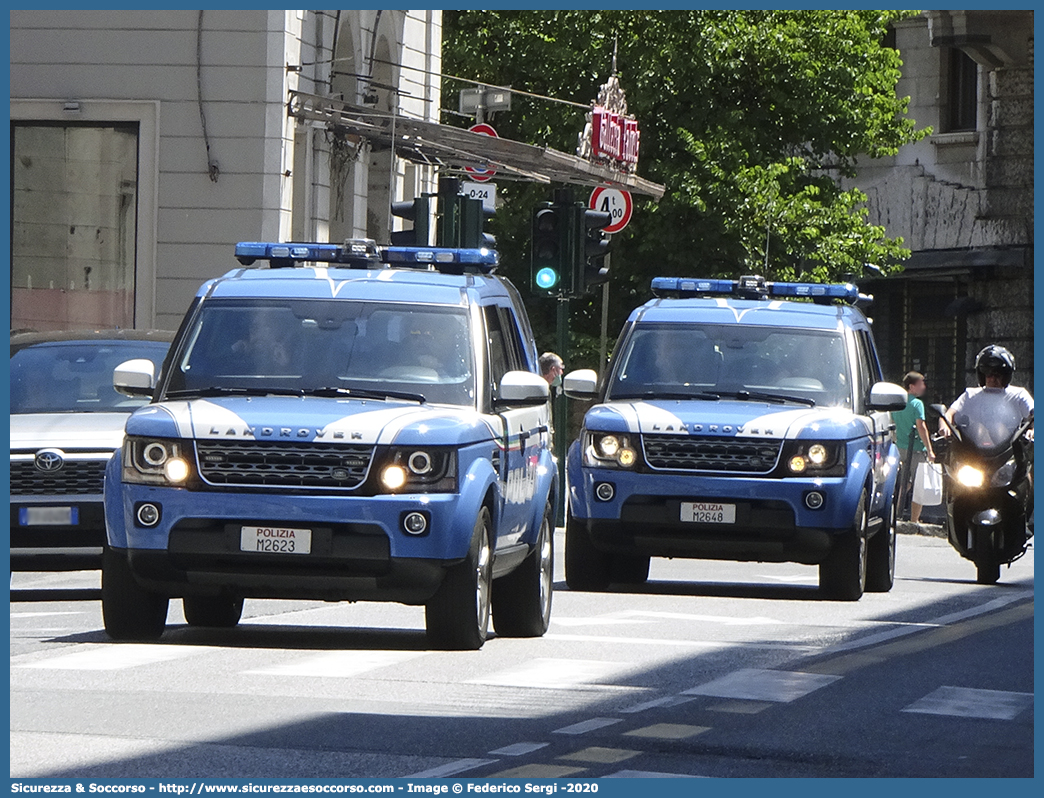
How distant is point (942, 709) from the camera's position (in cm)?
1078

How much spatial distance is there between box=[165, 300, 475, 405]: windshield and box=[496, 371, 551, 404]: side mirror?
0.17 meters

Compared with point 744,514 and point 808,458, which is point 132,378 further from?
point 808,458

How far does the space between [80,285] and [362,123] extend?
3.74m

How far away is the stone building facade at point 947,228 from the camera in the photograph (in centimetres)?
3862

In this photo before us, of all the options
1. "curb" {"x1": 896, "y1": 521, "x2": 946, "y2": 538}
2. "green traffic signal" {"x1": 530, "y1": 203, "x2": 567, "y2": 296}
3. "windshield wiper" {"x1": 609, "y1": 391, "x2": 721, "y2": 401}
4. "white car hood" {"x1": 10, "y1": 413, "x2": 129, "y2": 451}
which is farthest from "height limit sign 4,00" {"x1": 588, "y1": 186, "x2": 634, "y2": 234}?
"white car hood" {"x1": 10, "y1": 413, "x2": 129, "y2": 451}

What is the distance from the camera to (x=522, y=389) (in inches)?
488

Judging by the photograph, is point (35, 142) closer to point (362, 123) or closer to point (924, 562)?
point (362, 123)

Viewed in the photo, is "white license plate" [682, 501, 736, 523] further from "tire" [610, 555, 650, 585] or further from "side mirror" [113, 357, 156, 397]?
"side mirror" [113, 357, 156, 397]

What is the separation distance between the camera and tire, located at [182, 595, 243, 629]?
13758 millimetres

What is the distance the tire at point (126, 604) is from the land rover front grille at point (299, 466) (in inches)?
30.5

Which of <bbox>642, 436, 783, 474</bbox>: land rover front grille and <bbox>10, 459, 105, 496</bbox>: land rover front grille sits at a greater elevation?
<bbox>642, 436, 783, 474</bbox>: land rover front grille

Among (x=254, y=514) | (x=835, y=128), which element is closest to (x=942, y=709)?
(x=254, y=514)

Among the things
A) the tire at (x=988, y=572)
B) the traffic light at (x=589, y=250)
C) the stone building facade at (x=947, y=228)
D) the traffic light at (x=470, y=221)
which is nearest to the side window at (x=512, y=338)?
the tire at (x=988, y=572)

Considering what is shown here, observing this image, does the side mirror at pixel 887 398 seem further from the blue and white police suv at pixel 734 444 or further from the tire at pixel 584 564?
the tire at pixel 584 564
